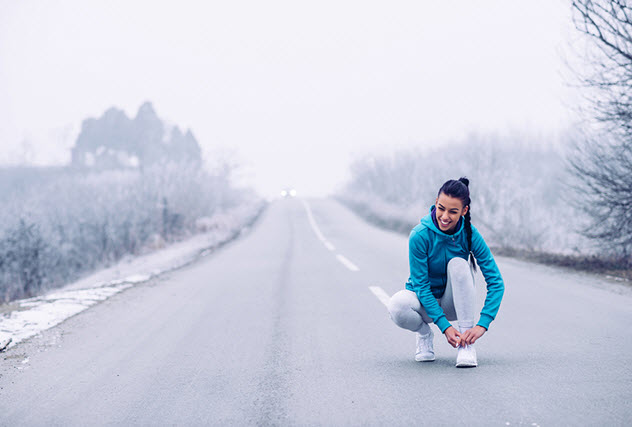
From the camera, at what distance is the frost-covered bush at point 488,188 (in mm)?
23281

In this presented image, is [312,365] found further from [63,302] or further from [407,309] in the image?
[63,302]

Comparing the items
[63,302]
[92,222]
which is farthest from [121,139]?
[63,302]

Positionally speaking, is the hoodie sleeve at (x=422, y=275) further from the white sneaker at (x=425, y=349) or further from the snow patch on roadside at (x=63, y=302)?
the snow patch on roadside at (x=63, y=302)

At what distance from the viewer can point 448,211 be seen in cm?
401

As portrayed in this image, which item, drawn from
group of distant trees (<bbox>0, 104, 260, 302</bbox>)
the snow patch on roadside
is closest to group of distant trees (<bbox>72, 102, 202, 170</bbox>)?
group of distant trees (<bbox>0, 104, 260, 302</bbox>)

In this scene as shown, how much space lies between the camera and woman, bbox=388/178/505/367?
4.01 meters

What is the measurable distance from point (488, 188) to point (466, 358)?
29.0 m

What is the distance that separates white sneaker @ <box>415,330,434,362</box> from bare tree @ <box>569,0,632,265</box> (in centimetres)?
705

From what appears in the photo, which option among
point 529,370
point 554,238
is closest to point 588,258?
point 529,370

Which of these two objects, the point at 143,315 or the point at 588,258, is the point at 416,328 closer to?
the point at 143,315

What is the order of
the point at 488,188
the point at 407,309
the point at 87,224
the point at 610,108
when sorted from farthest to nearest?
the point at 488,188 < the point at 87,224 < the point at 610,108 < the point at 407,309

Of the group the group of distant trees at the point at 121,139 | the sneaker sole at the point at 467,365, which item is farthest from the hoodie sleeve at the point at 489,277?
the group of distant trees at the point at 121,139

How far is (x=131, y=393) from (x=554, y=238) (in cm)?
2473

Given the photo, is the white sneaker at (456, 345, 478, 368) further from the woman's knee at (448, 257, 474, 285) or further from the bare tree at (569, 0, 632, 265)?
the bare tree at (569, 0, 632, 265)
